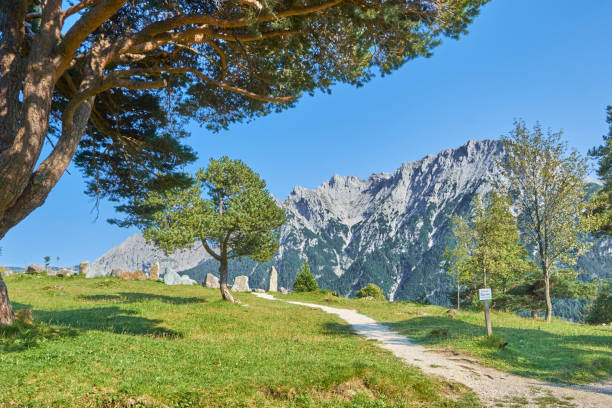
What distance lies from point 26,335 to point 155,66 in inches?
314

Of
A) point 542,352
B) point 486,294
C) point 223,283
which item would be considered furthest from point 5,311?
point 542,352

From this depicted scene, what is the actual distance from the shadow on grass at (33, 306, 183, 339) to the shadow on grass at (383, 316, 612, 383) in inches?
409

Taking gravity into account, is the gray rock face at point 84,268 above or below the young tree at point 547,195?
below

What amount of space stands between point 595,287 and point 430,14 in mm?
41148

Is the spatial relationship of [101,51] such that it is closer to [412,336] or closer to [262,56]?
[262,56]

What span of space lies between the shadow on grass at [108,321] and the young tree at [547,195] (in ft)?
82.1

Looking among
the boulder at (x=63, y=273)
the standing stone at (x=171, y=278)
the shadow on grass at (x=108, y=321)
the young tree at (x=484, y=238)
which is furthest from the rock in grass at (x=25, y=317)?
the standing stone at (x=171, y=278)

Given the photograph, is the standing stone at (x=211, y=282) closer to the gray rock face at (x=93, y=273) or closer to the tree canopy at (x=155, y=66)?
the gray rock face at (x=93, y=273)

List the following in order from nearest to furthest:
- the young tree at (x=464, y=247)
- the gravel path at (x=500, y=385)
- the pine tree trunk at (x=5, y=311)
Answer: the gravel path at (x=500, y=385), the pine tree trunk at (x=5, y=311), the young tree at (x=464, y=247)

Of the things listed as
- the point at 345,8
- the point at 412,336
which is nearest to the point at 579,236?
the point at 412,336

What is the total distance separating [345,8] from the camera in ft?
26.0

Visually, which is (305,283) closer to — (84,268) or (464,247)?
(84,268)

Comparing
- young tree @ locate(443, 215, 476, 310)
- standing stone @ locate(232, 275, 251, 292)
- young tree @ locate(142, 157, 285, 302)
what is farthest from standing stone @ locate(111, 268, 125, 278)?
young tree @ locate(443, 215, 476, 310)

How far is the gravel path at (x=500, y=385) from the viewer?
6172 mm
